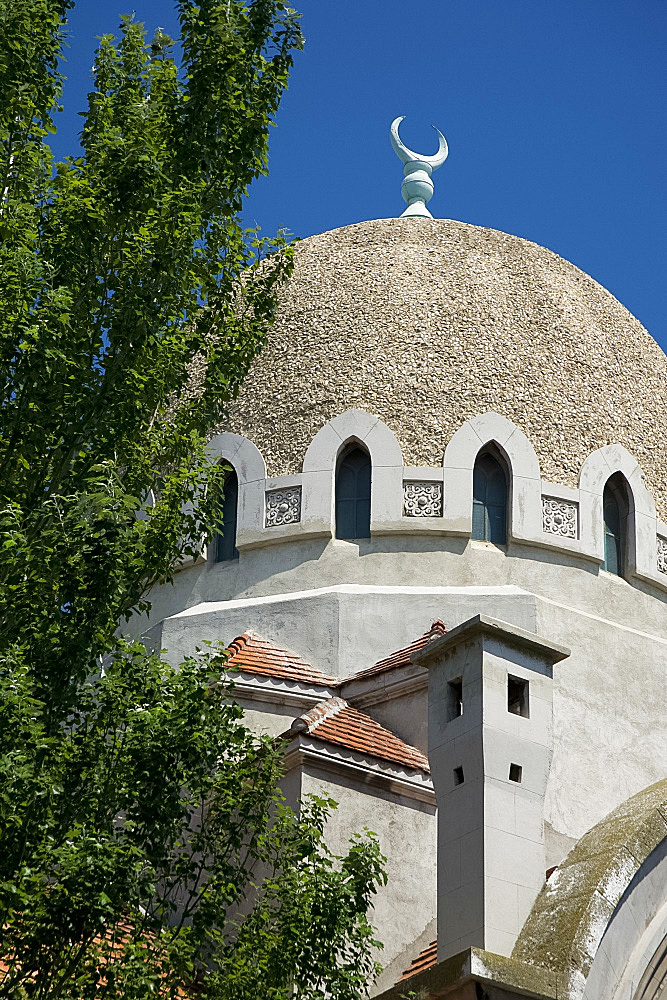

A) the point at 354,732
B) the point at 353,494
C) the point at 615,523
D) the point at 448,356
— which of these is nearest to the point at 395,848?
the point at 354,732

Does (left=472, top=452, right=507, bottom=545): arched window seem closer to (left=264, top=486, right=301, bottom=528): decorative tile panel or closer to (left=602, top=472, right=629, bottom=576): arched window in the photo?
(left=602, top=472, right=629, bottom=576): arched window

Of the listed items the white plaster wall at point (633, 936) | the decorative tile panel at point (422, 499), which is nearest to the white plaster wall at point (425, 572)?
the decorative tile panel at point (422, 499)

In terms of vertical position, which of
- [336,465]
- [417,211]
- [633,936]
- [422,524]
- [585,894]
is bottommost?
[633,936]

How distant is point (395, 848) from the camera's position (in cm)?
1317

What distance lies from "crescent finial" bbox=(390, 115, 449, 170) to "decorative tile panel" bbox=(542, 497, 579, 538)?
21.4 ft

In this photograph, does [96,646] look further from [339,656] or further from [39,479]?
[339,656]

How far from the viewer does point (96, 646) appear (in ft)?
26.9

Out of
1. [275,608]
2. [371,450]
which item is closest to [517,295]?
[371,450]

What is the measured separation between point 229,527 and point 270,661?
210cm

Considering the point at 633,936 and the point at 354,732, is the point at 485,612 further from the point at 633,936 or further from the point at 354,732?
the point at 633,936

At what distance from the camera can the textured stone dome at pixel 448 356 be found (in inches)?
653

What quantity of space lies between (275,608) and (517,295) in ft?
15.2

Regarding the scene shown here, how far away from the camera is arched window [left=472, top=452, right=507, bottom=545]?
1614 centimetres

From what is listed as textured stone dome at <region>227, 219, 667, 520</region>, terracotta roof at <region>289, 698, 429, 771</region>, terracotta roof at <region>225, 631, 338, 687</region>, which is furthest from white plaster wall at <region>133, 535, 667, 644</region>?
terracotta roof at <region>289, 698, 429, 771</region>
